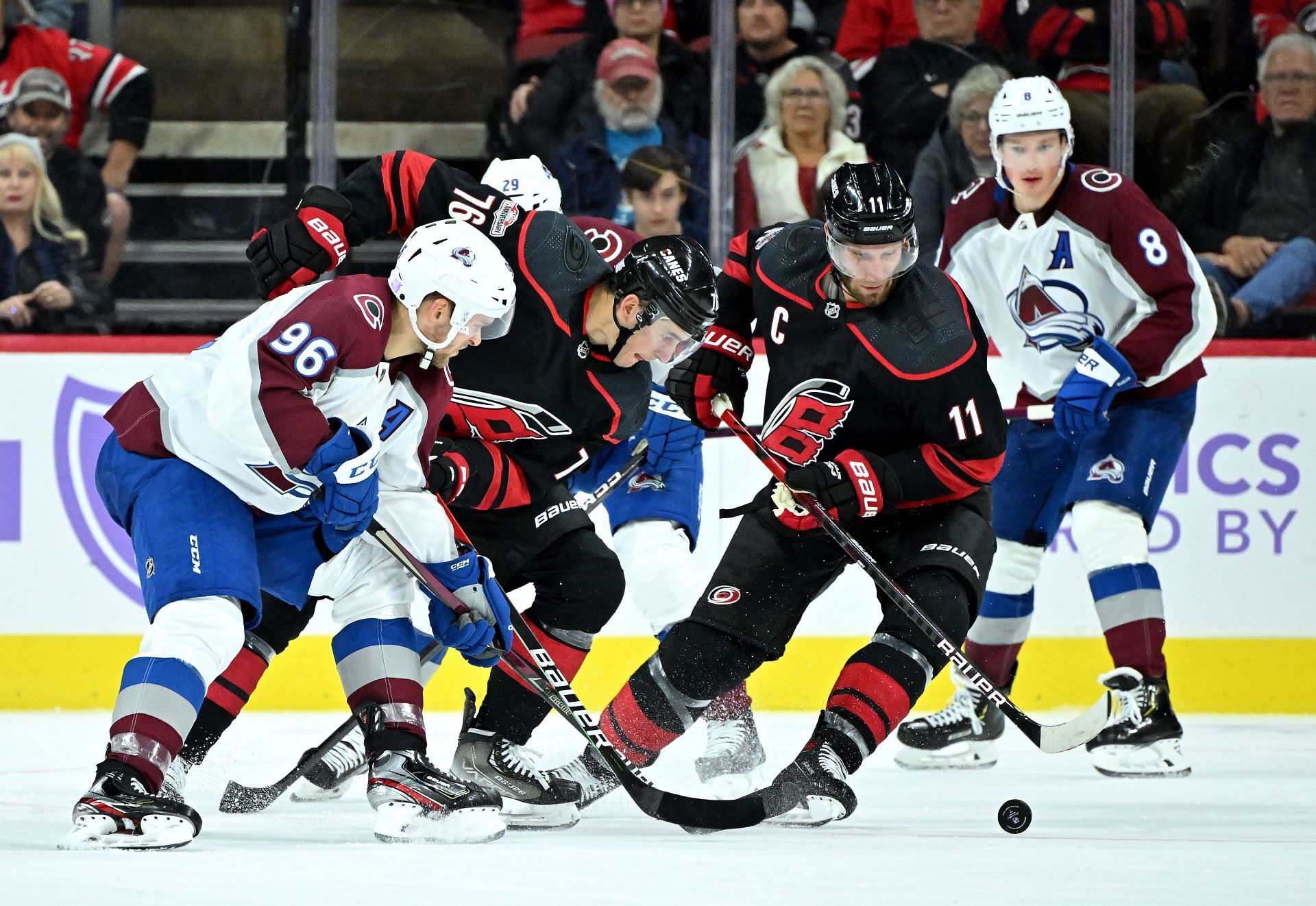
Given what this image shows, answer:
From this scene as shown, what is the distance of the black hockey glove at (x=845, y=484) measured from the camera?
3029 millimetres

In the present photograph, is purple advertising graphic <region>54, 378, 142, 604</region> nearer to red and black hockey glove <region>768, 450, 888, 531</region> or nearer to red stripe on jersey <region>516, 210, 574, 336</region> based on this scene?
red stripe on jersey <region>516, 210, 574, 336</region>

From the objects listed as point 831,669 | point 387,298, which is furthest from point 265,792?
point 831,669

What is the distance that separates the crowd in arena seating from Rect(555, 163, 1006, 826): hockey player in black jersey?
1.69 metres

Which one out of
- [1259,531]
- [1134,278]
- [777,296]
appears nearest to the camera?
[777,296]

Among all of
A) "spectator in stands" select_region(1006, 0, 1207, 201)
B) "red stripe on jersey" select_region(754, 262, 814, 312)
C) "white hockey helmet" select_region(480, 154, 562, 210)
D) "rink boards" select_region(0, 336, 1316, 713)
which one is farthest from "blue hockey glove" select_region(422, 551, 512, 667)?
"spectator in stands" select_region(1006, 0, 1207, 201)

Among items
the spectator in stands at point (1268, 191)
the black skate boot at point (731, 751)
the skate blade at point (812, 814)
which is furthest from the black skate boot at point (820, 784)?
the spectator in stands at point (1268, 191)

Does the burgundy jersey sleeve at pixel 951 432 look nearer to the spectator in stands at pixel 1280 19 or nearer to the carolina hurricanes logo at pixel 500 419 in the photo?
the carolina hurricanes logo at pixel 500 419

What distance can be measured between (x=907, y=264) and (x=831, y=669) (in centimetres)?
178

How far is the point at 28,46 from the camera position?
476 cm

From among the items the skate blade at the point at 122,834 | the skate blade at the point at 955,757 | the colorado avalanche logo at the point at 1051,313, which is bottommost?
the skate blade at the point at 955,757

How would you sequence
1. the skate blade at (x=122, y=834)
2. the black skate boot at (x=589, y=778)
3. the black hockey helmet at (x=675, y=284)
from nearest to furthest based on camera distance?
the skate blade at (x=122, y=834), the black hockey helmet at (x=675, y=284), the black skate boot at (x=589, y=778)

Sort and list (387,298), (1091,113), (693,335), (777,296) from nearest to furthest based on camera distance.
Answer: (387,298) → (693,335) → (777,296) → (1091,113)

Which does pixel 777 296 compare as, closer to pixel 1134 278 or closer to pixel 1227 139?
pixel 1134 278

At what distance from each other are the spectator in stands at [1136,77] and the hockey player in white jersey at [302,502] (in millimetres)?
2535
